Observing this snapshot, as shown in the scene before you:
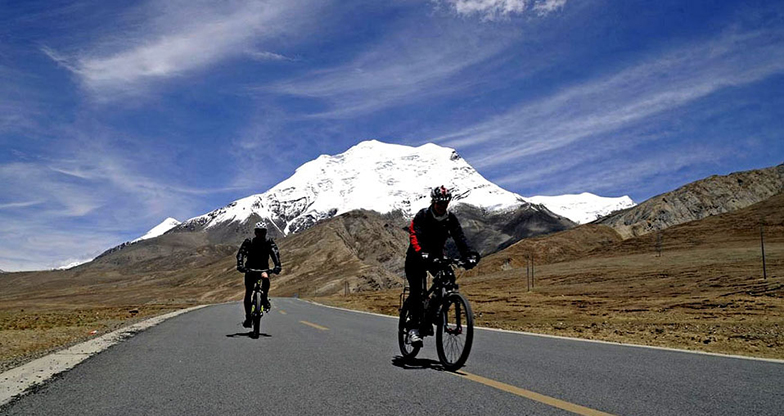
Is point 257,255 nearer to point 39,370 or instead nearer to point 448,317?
point 39,370

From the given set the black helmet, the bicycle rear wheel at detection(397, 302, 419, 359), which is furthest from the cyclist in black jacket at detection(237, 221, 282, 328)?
the black helmet

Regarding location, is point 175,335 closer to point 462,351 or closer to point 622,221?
point 462,351

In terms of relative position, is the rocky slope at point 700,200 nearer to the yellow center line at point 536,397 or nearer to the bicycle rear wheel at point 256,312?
the bicycle rear wheel at point 256,312

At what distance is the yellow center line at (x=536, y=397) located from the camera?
4871 millimetres

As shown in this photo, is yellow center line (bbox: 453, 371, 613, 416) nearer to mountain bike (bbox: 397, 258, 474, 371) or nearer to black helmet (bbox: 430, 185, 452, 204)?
mountain bike (bbox: 397, 258, 474, 371)

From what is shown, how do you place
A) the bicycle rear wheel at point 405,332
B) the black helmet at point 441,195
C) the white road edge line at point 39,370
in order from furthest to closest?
the bicycle rear wheel at point 405,332 → the black helmet at point 441,195 → the white road edge line at point 39,370

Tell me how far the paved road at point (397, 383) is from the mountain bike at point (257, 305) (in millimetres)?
2358

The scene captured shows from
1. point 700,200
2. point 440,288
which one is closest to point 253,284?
point 440,288

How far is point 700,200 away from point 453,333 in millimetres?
185478

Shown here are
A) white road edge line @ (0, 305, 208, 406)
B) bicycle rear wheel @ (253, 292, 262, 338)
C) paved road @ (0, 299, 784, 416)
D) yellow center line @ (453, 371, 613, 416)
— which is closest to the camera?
yellow center line @ (453, 371, 613, 416)

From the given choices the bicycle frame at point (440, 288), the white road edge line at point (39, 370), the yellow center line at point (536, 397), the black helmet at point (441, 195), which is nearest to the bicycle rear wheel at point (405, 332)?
the bicycle frame at point (440, 288)

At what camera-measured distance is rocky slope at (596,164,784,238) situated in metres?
162

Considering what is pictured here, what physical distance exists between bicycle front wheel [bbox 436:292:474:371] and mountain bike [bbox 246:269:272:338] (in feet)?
18.6

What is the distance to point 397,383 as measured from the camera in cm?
622
